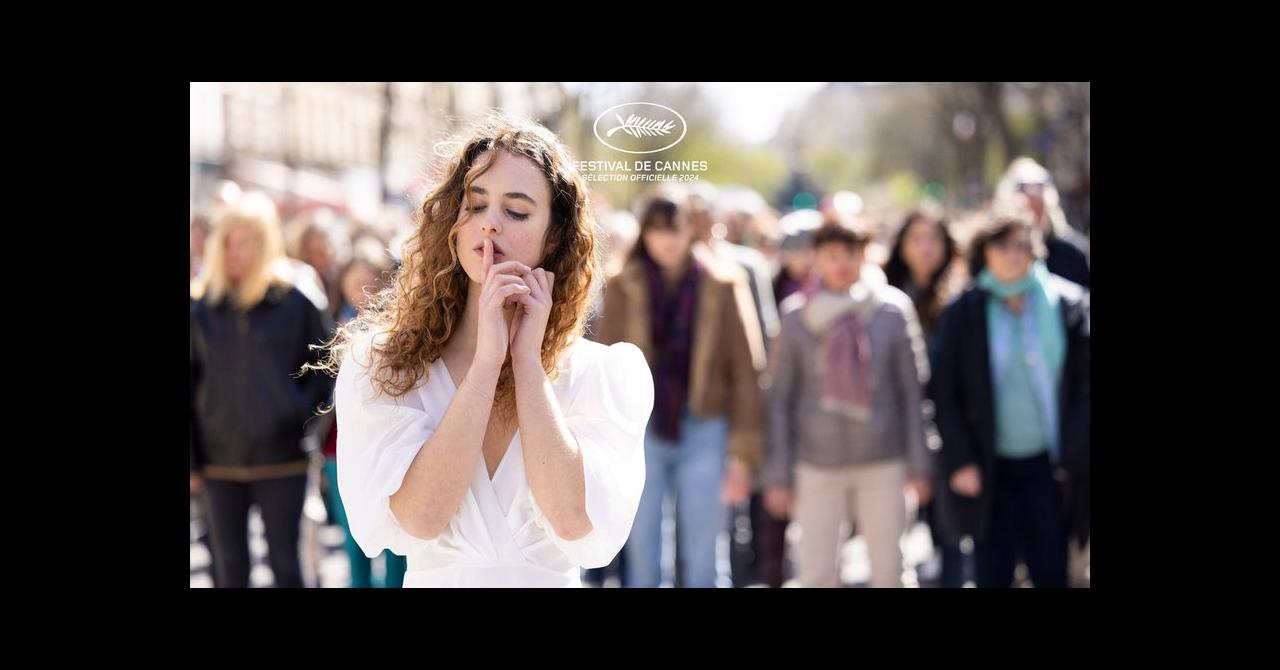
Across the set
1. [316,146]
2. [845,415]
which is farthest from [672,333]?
[316,146]

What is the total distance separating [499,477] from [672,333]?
3.45 m

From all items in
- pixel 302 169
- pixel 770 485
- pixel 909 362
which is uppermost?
pixel 302 169

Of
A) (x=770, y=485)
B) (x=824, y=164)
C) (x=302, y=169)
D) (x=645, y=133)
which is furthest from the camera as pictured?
(x=824, y=164)

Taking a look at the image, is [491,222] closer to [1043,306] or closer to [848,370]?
[848,370]

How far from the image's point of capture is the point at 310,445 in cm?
679

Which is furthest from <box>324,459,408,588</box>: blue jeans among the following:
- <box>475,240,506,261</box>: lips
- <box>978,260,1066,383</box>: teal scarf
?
<box>475,240,506,261</box>: lips

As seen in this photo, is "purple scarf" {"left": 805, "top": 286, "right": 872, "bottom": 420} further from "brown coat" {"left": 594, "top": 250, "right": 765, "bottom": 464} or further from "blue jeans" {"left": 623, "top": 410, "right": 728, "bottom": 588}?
"blue jeans" {"left": 623, "top": 410, "right": 728, "bottom": 588}

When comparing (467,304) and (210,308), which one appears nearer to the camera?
(467,304)

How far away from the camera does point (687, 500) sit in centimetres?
627

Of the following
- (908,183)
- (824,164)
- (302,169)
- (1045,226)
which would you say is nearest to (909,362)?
(1045,226)

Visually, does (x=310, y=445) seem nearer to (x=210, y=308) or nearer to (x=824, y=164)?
(x=210, y=308)

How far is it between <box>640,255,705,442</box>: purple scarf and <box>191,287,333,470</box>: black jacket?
5.16ft

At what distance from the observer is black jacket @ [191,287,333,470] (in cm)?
579

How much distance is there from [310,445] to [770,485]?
94.2 inches
